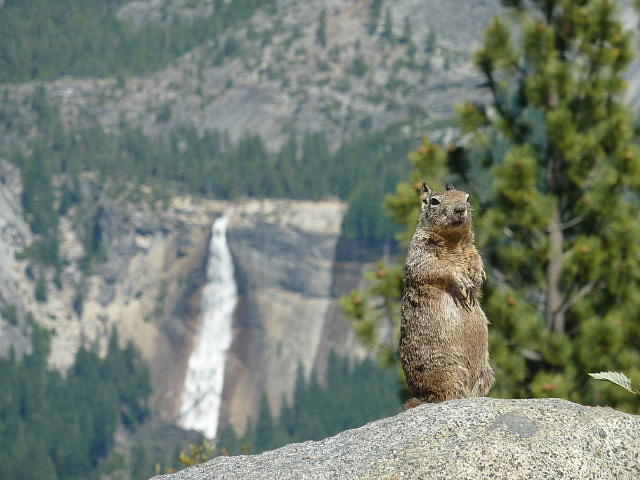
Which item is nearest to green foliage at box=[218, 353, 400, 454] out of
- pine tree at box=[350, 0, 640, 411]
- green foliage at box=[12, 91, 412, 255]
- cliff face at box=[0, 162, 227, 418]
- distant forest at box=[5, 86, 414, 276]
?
cliff face at box=[0, 162, 227, 418]

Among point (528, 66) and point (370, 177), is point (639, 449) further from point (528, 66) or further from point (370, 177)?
point (370, 177)

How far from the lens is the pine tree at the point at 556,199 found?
16.6m

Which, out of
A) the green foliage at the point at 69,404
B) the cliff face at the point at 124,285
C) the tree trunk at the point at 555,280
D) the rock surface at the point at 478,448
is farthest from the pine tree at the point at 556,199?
the cliff face at the point at 124,285

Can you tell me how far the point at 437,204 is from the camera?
9.64m

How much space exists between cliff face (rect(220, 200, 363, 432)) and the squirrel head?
13035 centimetres

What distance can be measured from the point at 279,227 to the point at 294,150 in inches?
1334

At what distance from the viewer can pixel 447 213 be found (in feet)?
31.0

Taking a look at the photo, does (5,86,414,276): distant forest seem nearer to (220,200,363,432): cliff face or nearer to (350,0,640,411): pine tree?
(220,200,363,432): cliff face

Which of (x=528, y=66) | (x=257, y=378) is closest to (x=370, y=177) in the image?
(x=257, y=378)

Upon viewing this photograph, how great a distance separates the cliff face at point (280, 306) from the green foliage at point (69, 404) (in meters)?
17.6

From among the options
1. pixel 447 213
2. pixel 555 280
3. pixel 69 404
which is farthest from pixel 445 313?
pixel 69 404

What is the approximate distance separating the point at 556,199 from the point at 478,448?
423 inches

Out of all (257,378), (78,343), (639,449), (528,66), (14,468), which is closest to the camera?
(639,449)

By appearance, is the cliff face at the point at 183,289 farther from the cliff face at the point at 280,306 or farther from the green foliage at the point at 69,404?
the green foliage at the point at 69,404
